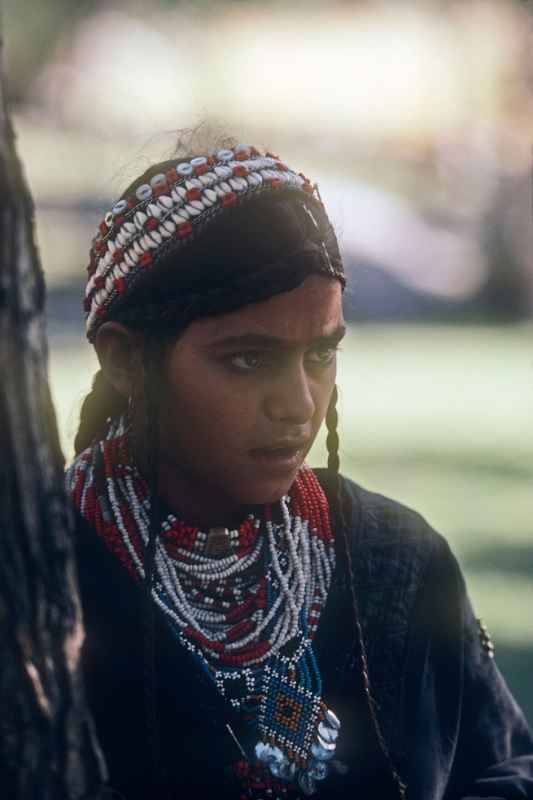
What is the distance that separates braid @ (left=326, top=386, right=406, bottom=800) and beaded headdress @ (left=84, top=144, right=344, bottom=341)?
1.03 feet

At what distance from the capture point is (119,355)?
113 inches

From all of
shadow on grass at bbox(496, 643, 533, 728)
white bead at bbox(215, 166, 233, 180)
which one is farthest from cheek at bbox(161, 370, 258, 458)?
shadow on grass at bbox(496, 643, 533, 728)

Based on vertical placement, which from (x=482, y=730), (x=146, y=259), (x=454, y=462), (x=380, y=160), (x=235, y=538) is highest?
(x=380, y=160)

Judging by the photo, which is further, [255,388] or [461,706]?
[461,706]

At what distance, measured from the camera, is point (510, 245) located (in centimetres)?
1877

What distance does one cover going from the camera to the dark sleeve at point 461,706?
3055mm

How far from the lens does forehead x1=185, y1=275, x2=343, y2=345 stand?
8.79 ft

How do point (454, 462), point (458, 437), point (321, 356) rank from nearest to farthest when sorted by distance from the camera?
point (321, 356), point (454, 462), point (458, 437)

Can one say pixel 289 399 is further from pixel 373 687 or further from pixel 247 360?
pixel 373 687

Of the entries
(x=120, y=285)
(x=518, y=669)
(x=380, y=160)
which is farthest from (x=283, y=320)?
(x=380, y=160)

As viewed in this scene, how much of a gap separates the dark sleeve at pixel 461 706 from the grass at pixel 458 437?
2.81 meters

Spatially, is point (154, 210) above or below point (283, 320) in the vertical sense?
above

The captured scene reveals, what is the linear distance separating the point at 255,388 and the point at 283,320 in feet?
0.42

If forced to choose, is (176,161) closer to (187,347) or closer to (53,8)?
(187,347)
